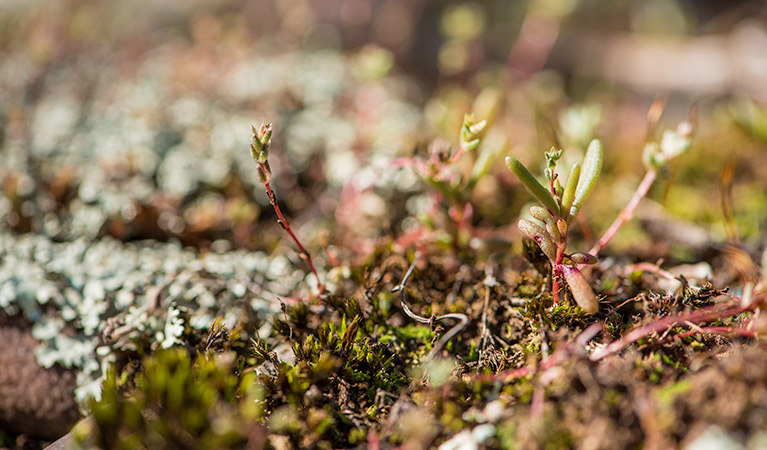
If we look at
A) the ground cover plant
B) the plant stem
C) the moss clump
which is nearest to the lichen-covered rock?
the ground cover plant

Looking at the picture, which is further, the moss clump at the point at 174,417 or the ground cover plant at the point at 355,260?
the ground cover plant at the point at 355,260

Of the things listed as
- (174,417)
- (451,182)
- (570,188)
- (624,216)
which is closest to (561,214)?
(570,188)

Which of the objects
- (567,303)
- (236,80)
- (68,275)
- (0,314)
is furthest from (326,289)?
(236,80)

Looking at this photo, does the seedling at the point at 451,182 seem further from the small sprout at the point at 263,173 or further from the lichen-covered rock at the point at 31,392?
the lichen-covered rock at the point at 31,392

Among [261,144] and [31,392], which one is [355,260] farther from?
[31,392]

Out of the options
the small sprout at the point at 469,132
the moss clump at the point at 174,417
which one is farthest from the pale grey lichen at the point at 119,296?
the small sprout at the point at 469,132

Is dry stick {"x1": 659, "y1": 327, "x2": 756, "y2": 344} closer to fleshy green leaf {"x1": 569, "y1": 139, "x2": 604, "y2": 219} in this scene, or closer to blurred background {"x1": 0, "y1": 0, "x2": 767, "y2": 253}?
fleshy green leaf {"x1": 569, "y1": 139, "x2": 604, "y2": 219}
